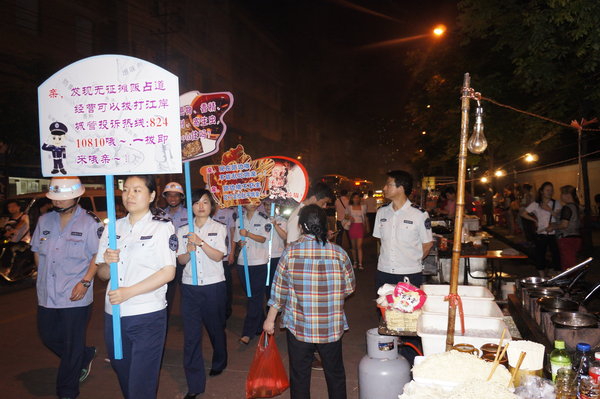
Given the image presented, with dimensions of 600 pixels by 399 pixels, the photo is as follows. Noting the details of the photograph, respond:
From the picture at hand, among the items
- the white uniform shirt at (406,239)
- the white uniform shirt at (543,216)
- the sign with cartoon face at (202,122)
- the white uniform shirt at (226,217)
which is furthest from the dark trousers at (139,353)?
the white uniform shirt at (543,216)

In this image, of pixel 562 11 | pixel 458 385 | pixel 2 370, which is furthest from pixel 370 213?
pixel 458 385

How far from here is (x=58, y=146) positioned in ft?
11.9

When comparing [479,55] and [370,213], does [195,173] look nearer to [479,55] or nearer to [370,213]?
[370,213]

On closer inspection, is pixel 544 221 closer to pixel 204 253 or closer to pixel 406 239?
pixel 406 239

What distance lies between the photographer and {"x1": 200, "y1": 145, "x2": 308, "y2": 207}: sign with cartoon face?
6.46 meters

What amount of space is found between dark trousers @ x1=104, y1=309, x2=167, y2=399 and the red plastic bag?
1.16m

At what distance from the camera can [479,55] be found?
16.4m

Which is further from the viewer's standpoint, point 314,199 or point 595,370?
point 314,199

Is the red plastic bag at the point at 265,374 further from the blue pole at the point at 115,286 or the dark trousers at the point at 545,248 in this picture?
the dark trousers at the point at 545,248

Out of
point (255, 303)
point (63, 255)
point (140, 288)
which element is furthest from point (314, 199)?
point (140, 288)

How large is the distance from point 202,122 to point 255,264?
2.40 m

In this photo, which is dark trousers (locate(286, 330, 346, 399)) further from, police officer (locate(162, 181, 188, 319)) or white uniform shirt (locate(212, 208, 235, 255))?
white uniform shirt (locate(212, 208, 235, 255))

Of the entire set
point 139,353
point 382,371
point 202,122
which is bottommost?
point 382,371

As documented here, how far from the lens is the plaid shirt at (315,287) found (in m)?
3.80
